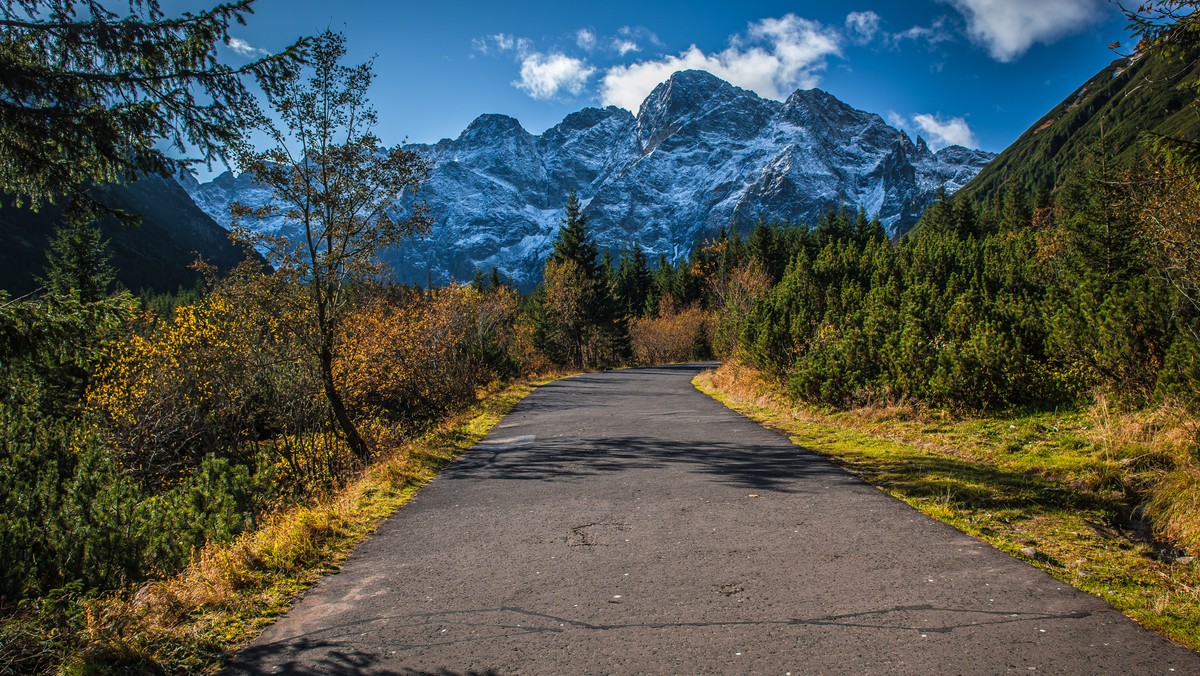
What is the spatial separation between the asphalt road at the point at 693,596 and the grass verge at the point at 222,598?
0.26 meters

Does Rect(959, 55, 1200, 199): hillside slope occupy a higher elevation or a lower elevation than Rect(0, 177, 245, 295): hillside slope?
higher

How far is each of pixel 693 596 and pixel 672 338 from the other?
172 feet

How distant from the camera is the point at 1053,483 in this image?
21.2 ft

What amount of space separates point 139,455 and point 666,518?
12.7 metres

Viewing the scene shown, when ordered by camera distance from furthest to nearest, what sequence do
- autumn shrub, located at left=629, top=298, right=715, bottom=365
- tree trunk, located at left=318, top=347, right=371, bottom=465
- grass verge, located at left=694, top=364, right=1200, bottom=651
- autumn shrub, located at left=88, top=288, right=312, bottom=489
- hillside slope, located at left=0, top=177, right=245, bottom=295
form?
hillside slope, located at left=0, top=177, right=245, bottom=295 < autumn shrub, located at left=629, top=298, right=715, bottom=365 < autumn shrub, located at left=88, top=288, right=312, bottom=489 < tree trunk, located at left=318, top=347, right=371, bottom=465 < grass verge, located at left=694, top=364, right=1200, bottom=651

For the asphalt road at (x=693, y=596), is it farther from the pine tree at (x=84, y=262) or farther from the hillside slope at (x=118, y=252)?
the hillside slope at (x=118, y=252)

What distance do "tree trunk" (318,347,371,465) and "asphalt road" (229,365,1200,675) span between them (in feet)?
17.3

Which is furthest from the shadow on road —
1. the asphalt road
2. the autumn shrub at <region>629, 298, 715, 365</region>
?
the autumn shrub at <region>629, 298, 715, 365</region>

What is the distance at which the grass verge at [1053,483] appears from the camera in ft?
13.4

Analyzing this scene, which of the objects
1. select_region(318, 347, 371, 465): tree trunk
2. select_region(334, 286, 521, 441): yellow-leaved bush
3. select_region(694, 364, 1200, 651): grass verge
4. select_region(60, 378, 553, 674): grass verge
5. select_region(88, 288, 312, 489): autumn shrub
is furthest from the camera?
select_region(334, 286, 521, 441): yellow-leaved bush

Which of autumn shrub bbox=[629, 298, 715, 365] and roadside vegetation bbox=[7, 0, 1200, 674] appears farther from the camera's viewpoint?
autumn shrub bbox=[629, 298, 715, 365]

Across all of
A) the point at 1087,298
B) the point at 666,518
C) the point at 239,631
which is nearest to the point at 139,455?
the point at 239,631

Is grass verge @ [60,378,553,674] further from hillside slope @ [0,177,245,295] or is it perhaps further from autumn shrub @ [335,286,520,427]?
hillside slope @ [0,177,245,295]

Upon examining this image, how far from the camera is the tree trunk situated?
1153 centimetres
